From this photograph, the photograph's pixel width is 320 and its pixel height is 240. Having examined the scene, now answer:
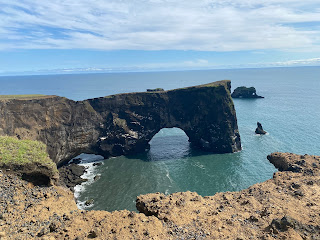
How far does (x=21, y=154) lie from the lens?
26.0 m

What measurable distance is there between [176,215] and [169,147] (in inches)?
1928

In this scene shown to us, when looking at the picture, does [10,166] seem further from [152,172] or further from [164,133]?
[164,133]

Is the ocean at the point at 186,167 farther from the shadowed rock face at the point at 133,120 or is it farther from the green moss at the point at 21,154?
the green moss at the point at 21,154

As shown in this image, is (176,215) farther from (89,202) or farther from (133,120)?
(133,120)

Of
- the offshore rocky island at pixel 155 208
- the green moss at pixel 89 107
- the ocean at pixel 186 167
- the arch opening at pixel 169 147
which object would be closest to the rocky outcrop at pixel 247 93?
the ocean at pixel 186 167

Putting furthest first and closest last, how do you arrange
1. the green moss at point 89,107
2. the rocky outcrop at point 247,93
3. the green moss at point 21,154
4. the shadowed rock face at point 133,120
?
the rocky outcrop at point 247,93 → the green moss at point 89,107 → the shadowed rock face at point 133,120 → the green moss at point 21,154

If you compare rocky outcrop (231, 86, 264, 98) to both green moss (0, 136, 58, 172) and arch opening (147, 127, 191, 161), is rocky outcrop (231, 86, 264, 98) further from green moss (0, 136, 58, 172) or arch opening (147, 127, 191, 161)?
green moss (0, 136, 58, 172)

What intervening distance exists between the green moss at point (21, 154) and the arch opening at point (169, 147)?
35.7m

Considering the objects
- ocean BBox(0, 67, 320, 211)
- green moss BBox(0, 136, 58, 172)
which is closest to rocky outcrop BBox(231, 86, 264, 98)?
ocean BBox(0, 67, 320, 211)

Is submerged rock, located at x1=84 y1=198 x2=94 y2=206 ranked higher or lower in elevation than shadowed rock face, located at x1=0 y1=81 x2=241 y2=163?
lower

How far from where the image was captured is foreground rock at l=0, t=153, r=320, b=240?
55.6 ft

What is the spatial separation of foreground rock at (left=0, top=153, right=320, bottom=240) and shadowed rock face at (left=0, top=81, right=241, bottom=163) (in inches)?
1258

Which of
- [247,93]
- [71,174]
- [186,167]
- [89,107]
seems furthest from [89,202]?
[247,93]

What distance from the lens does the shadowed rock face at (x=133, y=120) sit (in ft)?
174
